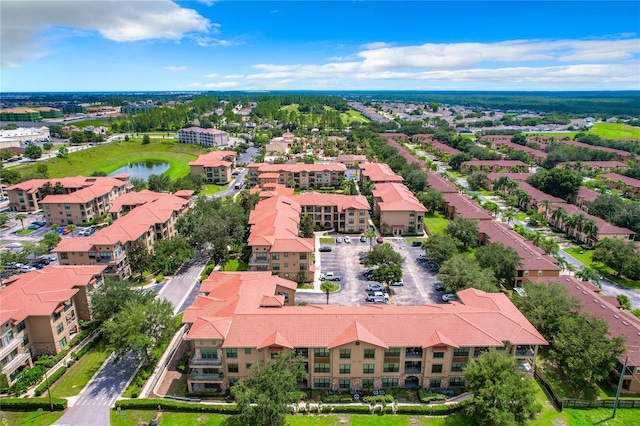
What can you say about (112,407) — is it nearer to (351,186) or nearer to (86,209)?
(86,209)

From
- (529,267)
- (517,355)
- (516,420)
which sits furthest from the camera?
(529,267)

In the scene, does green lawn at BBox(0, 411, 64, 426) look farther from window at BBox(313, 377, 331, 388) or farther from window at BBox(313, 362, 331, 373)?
window at BBox(313, 362, 331, 373)

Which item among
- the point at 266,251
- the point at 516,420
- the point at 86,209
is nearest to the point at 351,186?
the point at 266,251

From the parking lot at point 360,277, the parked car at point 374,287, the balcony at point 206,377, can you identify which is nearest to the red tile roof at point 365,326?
the balcony at point 206,377

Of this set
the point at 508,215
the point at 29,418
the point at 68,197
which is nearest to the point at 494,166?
the point at 508,215

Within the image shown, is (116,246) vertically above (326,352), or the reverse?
(116,246)

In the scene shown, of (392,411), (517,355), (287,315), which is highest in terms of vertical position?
(287,315)

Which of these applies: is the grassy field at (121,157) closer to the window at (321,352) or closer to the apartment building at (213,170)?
the apartment building at (213,170)
